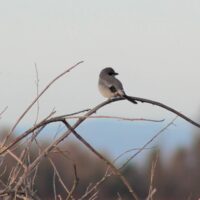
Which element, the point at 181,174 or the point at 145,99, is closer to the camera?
the point at 145,99

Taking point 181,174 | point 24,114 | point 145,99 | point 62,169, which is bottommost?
point 181,174

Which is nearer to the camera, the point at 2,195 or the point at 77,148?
the point at 2,195

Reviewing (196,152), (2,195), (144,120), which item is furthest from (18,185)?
(196,152)

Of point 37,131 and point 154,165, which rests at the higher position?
point 37,131

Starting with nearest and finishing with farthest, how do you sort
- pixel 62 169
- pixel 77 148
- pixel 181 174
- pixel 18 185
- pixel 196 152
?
pixel 18 185 < pixel 77 148 < pixel 62 169 < pixel 196 152 < pixel 181 174

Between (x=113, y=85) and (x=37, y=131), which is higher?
(x=37, y=131)

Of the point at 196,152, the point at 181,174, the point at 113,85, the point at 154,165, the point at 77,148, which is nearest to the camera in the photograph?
the point at 154,165

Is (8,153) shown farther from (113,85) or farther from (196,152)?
(196,152)

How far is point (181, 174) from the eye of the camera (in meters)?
60.4

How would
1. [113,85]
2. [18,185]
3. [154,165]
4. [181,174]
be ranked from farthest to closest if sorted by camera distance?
[181,174]
[113,85]
[154,165]
[18,185]

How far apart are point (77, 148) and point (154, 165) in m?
41.8

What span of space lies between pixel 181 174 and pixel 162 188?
3855mm

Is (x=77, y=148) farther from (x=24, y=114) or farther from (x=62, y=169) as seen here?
(x=24, y=114)

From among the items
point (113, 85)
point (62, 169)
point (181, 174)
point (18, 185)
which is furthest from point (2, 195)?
point (181, 174)
